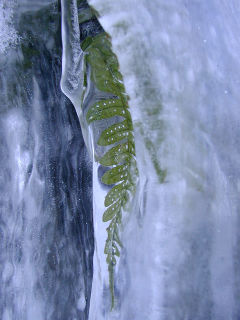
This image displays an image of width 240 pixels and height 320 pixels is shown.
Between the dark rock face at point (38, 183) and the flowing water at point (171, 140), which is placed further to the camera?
the dark rock face at point (38, 183)

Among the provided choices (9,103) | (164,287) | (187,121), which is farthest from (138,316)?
(9,103)

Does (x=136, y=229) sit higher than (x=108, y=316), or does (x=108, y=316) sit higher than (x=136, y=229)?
(x=136, y=229)

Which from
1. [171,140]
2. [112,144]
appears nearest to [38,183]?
[112,144]

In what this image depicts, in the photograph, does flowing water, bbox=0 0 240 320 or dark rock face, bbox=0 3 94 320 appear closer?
flowing water, bbox=0 0 240 320

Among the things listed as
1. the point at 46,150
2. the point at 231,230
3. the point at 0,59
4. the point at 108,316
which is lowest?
the point at 108,316

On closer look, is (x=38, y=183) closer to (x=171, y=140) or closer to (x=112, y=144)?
(x=112, y=144)

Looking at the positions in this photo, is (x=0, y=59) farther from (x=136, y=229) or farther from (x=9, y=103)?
(x=136, y=229)

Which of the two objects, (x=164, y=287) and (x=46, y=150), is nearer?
(x=164, y=287)
